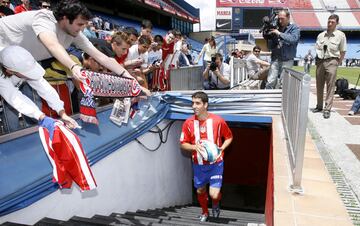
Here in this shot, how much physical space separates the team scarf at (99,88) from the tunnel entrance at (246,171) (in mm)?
5004

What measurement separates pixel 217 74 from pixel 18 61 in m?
4.73

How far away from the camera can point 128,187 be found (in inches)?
154

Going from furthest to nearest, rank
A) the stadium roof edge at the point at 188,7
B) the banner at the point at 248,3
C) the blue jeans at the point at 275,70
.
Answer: the banner at the point at 248,3 → the stadium roof edge at the point at 188,7 → the blue jeans at the point at 275,70

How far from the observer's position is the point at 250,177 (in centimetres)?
823

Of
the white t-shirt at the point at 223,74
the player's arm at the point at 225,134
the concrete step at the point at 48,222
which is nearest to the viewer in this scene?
the concrete step at the point at 48,222

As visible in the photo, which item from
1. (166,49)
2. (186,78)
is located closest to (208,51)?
(186,78)

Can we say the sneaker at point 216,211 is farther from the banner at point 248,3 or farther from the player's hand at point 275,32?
the banner at point 248,3

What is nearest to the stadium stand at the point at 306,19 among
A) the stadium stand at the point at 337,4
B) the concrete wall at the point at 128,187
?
the stadium stand at the point at 337,4

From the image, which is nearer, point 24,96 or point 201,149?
point 24,96

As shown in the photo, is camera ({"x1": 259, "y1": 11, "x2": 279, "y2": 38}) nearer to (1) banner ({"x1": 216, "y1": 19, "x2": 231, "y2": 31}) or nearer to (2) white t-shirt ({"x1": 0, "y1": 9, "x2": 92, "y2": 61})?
(2) white t-shirt ({"x1": 0, "y1": 9, "x2": 92, "y2": 61})

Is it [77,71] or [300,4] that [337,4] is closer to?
[300,4]

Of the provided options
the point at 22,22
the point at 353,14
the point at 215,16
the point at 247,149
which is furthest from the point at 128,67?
the point at 353,14

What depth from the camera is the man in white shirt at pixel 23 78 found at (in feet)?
8.00

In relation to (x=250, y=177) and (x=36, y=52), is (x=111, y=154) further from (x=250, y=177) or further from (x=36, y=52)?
(x=250, y=177)
